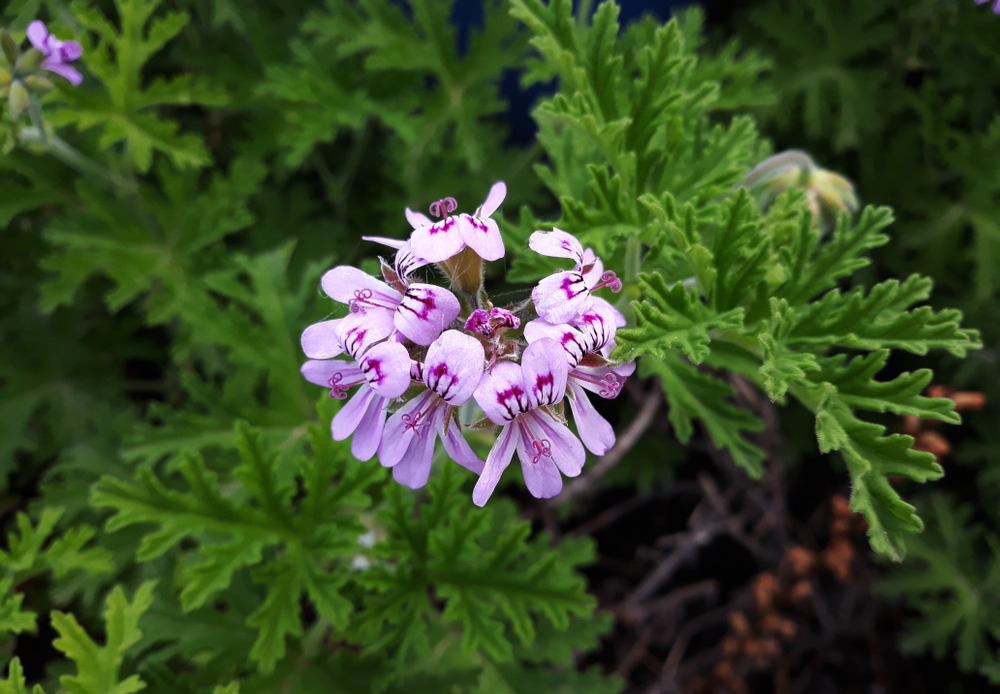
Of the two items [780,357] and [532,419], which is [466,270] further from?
[780,357]

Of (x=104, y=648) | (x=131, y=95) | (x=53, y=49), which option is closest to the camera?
(x=104, y=648)

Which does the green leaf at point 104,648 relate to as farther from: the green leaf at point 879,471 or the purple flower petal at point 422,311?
the green leaf at point 879,471

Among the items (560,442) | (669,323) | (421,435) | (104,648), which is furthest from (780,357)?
(104,648)

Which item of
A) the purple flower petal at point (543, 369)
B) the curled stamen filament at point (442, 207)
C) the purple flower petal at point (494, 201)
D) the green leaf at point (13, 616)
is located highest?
the curled stamen filament at point (442, 207)

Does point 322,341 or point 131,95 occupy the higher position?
point 131,95

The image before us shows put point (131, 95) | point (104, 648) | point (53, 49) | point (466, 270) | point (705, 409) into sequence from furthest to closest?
1. point (131, 95)
2. point (53, 49)
3. point (705, 409)
4. point (104, 648)
5. point (466, 270)

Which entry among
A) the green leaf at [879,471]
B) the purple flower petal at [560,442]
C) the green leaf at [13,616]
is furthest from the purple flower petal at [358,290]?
the green leaf at [13,616]
